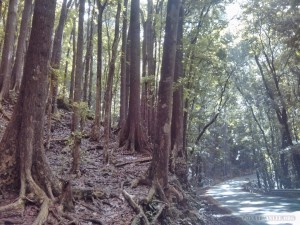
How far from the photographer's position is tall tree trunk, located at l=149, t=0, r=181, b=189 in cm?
966

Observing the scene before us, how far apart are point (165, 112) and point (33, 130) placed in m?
3.95

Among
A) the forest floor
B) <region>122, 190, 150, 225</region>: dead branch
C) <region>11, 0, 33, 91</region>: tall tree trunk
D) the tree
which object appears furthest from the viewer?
<region>11, 0, 33, 91</region>: tall tree trunk

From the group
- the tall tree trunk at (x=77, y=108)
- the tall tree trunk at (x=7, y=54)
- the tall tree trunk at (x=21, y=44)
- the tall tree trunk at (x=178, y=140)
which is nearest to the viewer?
the tall tree trunk at (x=77, y=108)

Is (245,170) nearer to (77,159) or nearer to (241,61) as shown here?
(241,61)

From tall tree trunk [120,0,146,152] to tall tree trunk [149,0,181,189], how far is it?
4.40 meters

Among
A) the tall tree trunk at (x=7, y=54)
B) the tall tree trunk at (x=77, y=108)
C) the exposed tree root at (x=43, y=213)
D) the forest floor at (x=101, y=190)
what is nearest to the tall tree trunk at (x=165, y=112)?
the forest floor at (x=101, y=190)

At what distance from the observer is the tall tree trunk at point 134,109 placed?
46.7ft

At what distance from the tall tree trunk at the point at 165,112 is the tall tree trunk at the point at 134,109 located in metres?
4.40

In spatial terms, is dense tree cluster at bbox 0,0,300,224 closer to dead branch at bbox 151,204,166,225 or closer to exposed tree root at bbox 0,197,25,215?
exposed tree root at bbox 0,197,25,215

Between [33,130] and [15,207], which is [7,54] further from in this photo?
[15,207]

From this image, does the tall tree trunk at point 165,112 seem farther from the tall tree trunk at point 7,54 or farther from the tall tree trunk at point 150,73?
the tall tree trunk at point 150,73

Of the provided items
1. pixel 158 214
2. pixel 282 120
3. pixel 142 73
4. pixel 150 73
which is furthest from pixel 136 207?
pixel 282 120

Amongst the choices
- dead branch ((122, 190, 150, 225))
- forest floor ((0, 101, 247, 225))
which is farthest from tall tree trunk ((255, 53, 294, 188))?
dead branch ((122, 190, 150, 225))

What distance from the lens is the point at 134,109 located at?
14.3 metres
